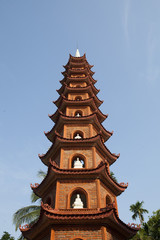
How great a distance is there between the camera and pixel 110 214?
1126cm

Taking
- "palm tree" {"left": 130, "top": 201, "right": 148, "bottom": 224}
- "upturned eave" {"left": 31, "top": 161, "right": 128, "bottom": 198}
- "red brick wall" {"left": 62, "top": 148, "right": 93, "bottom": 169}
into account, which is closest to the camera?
"upturned eave" {"left": 31, "top": 161, "right": 128, "bottom": 198}

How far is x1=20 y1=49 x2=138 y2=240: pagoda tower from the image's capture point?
37.4ft

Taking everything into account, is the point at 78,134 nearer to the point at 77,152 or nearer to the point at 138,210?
the point at 77,152

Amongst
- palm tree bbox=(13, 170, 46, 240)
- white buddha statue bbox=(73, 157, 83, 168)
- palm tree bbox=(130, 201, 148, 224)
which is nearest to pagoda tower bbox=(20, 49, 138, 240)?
white buddha statue bbox=(73, 157, 83, 168)

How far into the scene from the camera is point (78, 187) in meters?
13.3

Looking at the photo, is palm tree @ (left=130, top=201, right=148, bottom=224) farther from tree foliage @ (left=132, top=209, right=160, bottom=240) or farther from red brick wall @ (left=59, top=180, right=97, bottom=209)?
red brick wall @ (left=59, top=180, right=97, bottom=209)

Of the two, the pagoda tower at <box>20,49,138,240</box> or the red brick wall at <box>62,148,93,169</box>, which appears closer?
the pagoda tower at <box>20,49,138,240</box>

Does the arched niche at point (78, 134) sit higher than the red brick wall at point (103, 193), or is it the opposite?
the arched niche at point (78, 134)

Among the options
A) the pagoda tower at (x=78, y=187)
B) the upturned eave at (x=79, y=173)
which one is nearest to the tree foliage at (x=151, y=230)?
the pagoda tower at (x=78, y=187)

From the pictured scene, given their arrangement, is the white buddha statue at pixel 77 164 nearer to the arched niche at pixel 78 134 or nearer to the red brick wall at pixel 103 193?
the red brick wall at pixel 103 193

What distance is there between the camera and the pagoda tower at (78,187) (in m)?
11.4

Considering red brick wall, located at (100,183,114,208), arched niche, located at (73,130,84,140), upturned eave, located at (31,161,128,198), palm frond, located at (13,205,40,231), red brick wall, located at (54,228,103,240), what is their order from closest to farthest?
red brick wall, located at (54,228,103,240) → red brick wall, located at (100,183,114,208) → upturned eave, located at (31,161,128,198) → arched niche, located at (73,130,84,140) → palm frond, located at (13,205,40,231)

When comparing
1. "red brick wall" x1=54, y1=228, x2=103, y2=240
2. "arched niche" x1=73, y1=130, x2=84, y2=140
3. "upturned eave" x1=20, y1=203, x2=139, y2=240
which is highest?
"arched niche" x1=73, y1=130, x2=84, y2=140

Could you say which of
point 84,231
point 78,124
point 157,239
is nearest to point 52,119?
point 78,124
